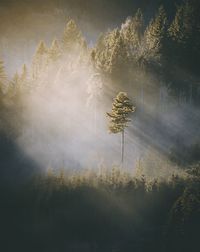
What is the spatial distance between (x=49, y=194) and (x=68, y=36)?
1398 inches

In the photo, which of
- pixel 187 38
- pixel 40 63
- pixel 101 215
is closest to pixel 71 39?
pixel 40 63

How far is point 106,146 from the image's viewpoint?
61.4m

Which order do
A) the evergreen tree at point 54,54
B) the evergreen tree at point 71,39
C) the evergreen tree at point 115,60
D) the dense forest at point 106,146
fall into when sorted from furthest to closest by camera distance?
the evergreen tree at point 71,39
the evergreen tree at point 54,54
the evergreen tree at point 115,60
the dense forest at point 106,146

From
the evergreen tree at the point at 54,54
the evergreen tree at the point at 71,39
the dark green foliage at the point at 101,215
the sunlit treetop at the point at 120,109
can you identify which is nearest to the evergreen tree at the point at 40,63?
the evergreen tree at the point at 54,54

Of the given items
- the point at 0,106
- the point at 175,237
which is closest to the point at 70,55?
the point at 0,106

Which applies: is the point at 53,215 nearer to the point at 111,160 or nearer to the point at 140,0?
the point at 111,160

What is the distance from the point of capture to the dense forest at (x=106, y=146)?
5288 centimetres

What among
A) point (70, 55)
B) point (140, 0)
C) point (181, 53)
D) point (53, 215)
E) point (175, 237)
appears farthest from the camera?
point (140, 0)

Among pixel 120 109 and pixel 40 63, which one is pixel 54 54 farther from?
pixel 120 109

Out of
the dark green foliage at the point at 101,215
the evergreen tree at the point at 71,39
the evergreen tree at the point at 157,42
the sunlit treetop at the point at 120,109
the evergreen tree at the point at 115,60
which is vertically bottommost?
the dark green foliage at the point at 101,215

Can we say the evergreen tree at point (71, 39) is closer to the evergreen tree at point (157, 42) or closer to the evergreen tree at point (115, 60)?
the evergreen tree at point (115, 60)

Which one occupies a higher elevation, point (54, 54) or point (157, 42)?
point (54, 54)

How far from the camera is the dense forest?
5288 cm

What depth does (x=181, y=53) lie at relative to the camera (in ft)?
216
